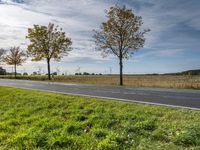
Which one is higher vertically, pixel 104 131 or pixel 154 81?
pixel 154 81

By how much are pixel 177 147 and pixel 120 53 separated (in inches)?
883

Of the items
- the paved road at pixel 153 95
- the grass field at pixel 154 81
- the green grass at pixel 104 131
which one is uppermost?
the grass field at pixel 154 81

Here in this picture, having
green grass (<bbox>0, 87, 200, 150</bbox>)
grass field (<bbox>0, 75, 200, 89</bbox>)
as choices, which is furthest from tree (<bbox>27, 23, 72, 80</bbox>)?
green grass (<bbox>0, 87, 200, 150</bbox>)

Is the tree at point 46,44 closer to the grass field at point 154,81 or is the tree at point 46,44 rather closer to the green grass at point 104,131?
the grass field at point 154,81

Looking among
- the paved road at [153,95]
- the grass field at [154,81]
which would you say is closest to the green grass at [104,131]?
the paved road at [153,95]

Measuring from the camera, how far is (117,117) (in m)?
8.45

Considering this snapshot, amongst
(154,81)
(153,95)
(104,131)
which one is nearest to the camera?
(104,131)

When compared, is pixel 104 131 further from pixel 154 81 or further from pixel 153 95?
pixel 154 81

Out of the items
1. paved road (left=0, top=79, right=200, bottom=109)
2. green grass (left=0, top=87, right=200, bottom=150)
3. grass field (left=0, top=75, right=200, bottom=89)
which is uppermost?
grass field (left=0, top=75, right=200, bottom=89)

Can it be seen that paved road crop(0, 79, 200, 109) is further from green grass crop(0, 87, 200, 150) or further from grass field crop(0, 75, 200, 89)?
grass field crop(0, 75, 200, 89)

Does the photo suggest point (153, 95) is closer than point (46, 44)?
Yes

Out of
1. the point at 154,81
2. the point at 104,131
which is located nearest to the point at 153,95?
the point at 104,131

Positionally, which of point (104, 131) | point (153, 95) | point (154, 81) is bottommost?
point (104, 131)

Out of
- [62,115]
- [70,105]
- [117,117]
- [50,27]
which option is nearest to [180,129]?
[117,117]
